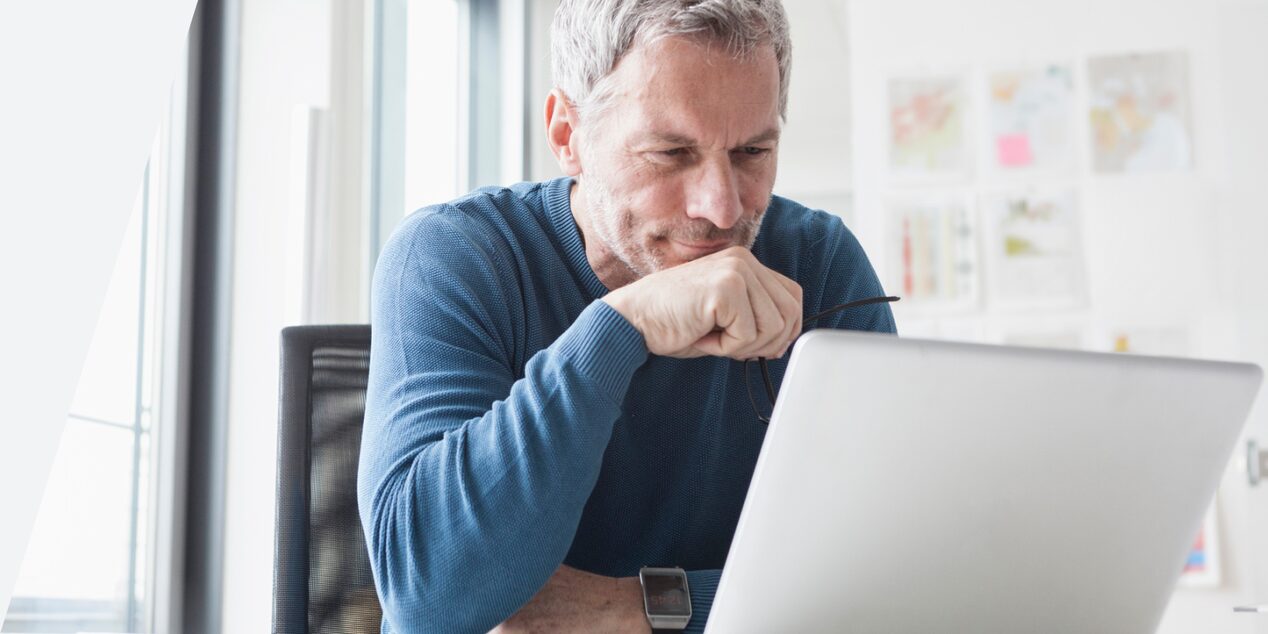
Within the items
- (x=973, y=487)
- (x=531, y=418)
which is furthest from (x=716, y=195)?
(x=973, y=487)

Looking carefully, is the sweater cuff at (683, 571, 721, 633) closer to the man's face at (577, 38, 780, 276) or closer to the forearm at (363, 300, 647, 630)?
the forearm at (363, 300, 647, 630)

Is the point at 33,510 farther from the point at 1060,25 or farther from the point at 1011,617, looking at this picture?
the point at 1060,25

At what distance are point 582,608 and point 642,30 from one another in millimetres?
553

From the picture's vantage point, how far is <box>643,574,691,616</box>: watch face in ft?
3.03

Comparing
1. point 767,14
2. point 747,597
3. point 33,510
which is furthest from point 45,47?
point 747,597

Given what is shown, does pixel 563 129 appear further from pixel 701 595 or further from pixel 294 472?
pixel 701 595

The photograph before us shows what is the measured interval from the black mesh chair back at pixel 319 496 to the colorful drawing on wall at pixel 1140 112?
2.56 metres

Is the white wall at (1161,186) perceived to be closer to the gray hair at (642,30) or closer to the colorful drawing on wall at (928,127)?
the colorful drawing on wall at (928,127)

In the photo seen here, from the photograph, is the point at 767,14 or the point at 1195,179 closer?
the point at 767,14

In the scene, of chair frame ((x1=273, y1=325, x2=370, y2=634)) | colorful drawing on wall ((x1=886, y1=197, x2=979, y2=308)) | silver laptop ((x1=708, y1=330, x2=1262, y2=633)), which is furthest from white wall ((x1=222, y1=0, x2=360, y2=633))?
colorful drawing on wall ((x1=886, y1=197, x2=979, y2=308))

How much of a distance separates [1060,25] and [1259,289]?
88 centimetres

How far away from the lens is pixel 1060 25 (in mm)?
3297

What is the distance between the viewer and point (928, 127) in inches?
133

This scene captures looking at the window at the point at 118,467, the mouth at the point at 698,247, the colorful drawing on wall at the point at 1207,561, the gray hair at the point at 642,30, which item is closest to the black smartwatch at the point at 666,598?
the mouth at the point at 698,247
